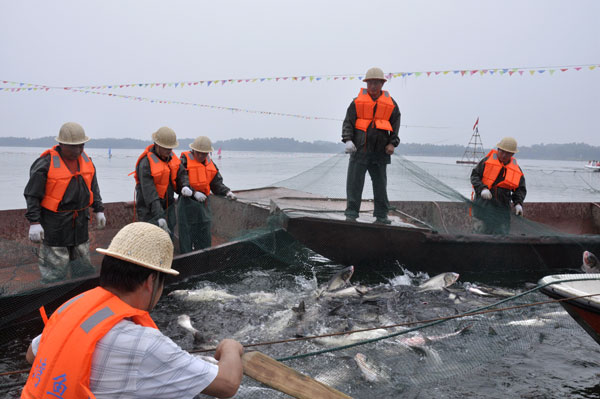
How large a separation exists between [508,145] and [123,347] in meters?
8.05

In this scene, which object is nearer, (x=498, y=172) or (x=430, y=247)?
(x=430, y=247)

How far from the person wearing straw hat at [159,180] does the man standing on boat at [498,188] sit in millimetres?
5193

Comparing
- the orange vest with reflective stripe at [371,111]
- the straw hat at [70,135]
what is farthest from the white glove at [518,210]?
the straw hat at [70,135]

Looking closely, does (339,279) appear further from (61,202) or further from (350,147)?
(61,202)

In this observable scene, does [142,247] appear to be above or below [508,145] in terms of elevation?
below

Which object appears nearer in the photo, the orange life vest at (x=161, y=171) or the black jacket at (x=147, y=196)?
the black jacket at (x=147, y=196)

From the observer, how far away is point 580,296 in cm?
465

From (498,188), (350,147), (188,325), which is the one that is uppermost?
(350,147)

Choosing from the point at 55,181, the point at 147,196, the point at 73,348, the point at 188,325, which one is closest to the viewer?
the point at 73,348

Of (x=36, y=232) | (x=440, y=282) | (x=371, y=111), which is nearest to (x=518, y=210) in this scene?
(x=440, y=282)

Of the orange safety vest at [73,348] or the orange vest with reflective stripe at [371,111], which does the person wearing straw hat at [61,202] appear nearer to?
the orange safety vest at [73,348]

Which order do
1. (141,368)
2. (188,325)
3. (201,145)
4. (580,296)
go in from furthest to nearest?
(201,145)
(188,325)
(580,296)
(141,368)

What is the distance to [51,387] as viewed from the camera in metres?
1.87

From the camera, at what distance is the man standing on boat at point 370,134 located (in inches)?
308
